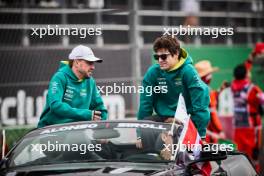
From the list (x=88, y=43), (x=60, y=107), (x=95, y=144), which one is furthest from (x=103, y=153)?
(x=88, y=43)

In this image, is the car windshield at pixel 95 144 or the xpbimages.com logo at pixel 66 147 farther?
the xpbimages.com logo at pixel 66 147

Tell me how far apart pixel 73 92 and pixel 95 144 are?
2.17m

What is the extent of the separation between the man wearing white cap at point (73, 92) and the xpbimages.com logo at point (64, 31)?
11.1 ft

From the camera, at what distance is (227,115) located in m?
16.6

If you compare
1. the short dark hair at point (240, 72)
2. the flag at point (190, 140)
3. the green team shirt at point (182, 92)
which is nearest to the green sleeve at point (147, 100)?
the green team shirt at point (182, 92)

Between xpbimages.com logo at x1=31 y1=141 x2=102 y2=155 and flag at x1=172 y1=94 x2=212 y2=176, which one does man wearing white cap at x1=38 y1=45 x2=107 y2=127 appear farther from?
xpbimages.com logo at x1=31 y1=141 x2=102 y2=155

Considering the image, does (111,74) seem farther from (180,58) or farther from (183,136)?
(183,136)

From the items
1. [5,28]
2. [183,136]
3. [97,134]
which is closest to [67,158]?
[97,134]

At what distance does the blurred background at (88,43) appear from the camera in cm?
1355

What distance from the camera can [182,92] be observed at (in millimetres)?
9812

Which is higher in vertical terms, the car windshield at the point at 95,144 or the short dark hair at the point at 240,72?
the short dark hair at the point at 240,72

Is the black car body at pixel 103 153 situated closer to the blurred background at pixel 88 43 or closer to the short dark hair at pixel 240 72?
the blurred background at pixel 88 43

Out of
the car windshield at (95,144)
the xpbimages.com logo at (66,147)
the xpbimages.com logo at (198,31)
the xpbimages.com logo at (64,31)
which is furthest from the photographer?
the xpbimages.com logo at (198,31)

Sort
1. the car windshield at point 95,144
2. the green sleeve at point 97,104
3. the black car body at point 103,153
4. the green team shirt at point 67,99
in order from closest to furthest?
the black car body at point 103,153
the car windshield at point 95,144
the green team shirt at point 67,99
the green sleeve at point 97,104
